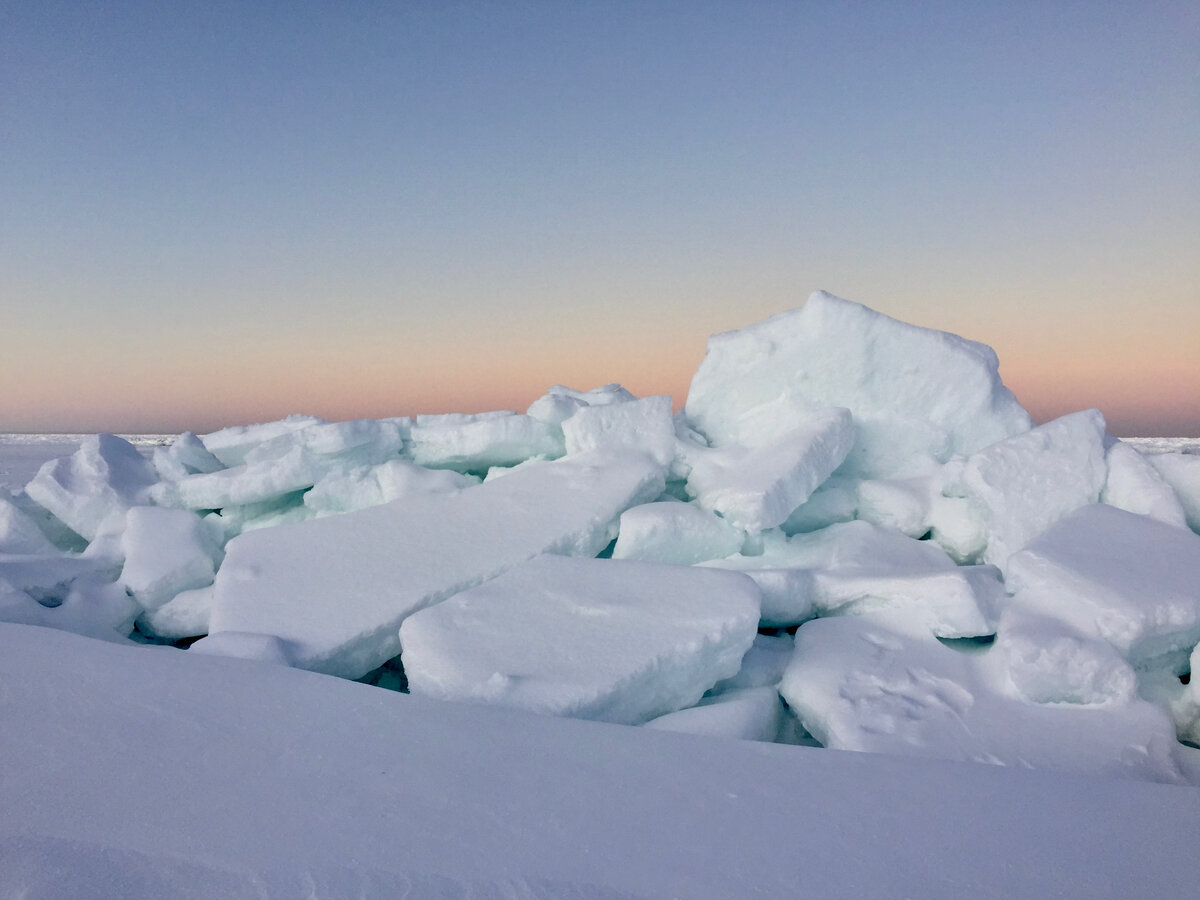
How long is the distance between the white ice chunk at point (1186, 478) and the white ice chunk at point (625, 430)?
2254 millimetres

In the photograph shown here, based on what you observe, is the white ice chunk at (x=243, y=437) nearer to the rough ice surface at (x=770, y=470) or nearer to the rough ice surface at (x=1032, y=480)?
the rough ice surface at (x=770, y=470)

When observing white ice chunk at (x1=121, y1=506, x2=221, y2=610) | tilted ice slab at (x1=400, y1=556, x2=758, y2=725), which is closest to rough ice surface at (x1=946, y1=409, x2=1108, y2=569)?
tilted ice slab at (x1=400, y1=556, x2=758, y2=725)

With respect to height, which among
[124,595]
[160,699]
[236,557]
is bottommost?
[124,595]

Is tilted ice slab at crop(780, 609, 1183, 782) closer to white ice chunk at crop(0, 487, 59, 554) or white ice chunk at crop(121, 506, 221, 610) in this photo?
white ice chunk at crop(121, 506, 221, 610)

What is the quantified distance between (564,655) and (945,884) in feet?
3.83

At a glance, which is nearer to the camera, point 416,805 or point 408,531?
point 416,805

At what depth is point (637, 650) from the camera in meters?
2.16

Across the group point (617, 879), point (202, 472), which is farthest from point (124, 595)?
point (617, 879)

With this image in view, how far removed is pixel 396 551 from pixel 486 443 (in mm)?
1242

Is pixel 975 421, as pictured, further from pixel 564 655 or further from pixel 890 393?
pixel 564 655

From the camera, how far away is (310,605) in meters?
2.64

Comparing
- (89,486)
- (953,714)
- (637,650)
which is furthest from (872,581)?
(89,486)

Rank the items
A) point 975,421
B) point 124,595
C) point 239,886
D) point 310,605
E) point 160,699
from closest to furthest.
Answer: point 239,886 → point 160,699 → point 310,605 → point 124,595 → point 975,421

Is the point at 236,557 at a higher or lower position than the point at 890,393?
lower
